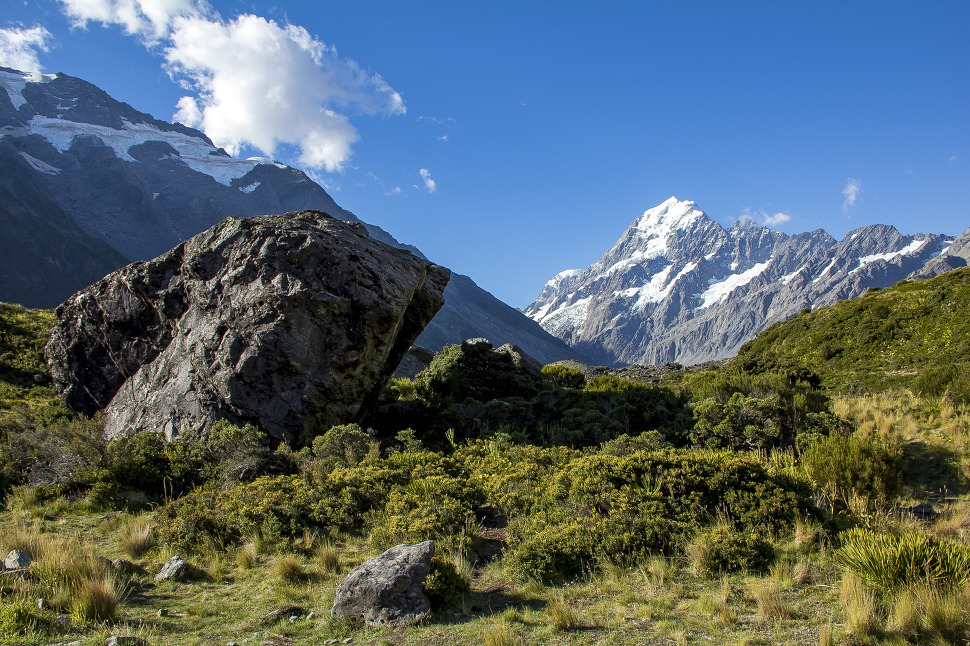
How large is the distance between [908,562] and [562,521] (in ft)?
12.1

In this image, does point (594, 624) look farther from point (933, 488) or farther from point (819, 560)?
point (933, 488)

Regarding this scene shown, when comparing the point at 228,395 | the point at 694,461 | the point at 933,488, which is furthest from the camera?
the point at 228,395

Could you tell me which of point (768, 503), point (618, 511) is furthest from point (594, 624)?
point (768, 503)

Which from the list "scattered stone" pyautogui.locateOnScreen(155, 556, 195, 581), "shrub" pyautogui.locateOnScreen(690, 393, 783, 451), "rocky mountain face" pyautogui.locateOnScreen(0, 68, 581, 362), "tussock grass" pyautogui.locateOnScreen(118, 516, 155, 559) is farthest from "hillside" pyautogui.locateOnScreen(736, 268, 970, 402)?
"rocky mountain face" pyautogui.locateOnScreen(0, 68, 581, 362)

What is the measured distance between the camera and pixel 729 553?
19.2ft

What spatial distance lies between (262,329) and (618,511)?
1003cm

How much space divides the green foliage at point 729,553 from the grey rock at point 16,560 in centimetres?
772

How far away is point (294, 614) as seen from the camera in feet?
17.6

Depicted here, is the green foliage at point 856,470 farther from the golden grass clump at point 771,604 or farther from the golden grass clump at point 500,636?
the golden grass clump at point 500,636

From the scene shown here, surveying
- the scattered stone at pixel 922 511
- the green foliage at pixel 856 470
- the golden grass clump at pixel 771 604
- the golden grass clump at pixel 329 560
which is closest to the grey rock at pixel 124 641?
the golden grass clump at pixel 329 560

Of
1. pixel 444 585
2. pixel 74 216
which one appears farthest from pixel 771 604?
pixel 74 216

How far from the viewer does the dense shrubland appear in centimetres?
477

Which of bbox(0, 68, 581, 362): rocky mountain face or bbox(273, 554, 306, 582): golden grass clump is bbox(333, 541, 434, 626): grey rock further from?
bbox(0, 68, 581, 362): rocky mountain face

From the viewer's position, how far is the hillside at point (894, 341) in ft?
56.3
